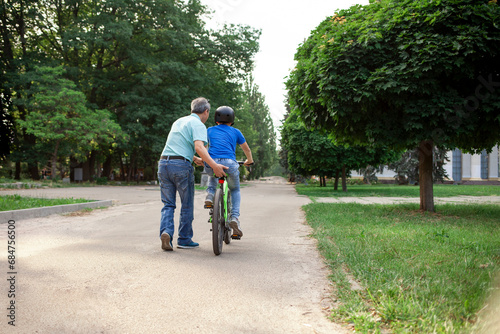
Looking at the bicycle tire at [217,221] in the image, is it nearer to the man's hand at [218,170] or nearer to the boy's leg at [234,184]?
the man's hand at [218,170]

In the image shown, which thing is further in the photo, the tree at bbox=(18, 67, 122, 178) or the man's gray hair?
the tree at bbox=(18, 67, 122, 178)

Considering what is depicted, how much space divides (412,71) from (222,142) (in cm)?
446

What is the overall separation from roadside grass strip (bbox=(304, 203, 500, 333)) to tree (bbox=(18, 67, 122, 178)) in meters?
22.8

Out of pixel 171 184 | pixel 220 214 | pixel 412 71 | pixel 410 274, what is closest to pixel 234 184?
pixel 220 214

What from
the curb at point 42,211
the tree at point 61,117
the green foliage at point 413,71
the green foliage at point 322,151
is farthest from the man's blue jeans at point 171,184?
the tree at point 61,117

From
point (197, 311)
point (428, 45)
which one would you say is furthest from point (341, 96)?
point (197, 311)

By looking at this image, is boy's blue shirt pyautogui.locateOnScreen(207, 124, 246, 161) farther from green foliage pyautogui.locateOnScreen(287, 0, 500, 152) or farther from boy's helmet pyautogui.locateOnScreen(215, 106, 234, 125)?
green foliage pyautogui.locateOnScreen(287, 0, 500, 152)

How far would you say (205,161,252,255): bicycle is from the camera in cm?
471

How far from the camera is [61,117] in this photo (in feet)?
81.1

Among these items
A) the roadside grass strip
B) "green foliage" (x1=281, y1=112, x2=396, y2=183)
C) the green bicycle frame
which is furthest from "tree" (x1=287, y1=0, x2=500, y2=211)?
"green foliage" (x1=281, y1=112, x2=396, y2=183)

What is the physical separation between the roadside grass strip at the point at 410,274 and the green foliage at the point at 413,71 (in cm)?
234

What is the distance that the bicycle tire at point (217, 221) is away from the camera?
15.4ft

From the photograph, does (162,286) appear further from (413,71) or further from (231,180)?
(413,71)

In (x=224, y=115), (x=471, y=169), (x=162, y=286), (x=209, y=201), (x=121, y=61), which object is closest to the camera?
(x=162, y=286)
